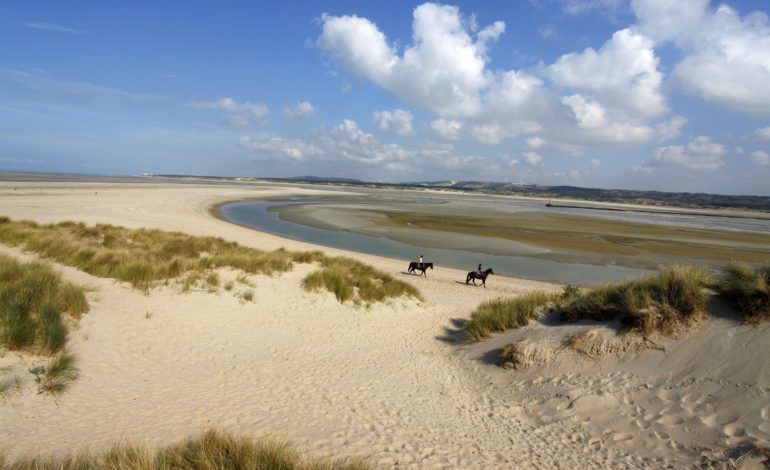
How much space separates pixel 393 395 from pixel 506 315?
3.53m

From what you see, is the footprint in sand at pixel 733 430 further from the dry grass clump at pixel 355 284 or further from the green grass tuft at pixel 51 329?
the green grass tuft at pixel 51 329

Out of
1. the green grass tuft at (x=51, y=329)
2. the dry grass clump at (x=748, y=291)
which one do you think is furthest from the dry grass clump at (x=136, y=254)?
the dry grass clump at (x=748, y=291)

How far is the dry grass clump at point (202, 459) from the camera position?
12.4 ft

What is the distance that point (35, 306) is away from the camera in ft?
24.1

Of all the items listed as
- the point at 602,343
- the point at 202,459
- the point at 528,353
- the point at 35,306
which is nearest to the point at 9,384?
the point at 35,306

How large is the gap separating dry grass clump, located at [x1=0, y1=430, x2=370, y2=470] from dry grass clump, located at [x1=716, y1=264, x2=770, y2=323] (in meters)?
6.08

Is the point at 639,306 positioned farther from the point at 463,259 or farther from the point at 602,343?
the point at 463,259

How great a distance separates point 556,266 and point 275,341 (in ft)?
54.2

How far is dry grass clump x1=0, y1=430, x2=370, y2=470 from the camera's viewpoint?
12.4 feet

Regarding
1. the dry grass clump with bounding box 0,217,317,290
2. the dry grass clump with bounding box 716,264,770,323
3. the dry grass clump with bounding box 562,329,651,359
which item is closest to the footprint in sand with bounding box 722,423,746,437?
the dry grass clump with bounding box 562,329,651,359

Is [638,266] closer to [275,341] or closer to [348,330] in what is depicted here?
[348,330]

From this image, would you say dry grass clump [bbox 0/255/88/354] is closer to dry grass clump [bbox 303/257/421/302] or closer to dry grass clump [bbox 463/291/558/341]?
dry grass clump [bbox 303/257/421/302]

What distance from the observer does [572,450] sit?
5.06 meters

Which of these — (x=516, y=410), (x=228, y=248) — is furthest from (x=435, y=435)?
(x=228, y=248)
